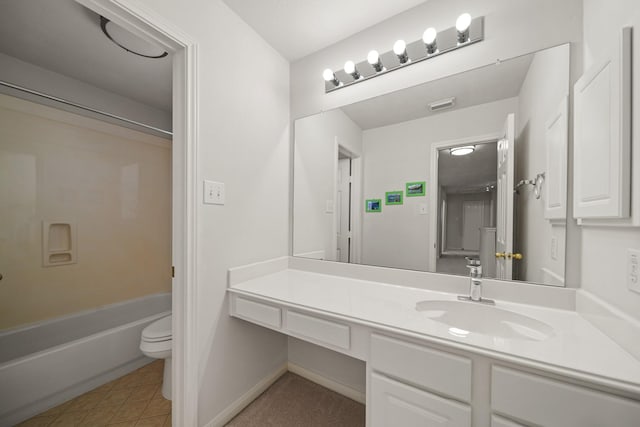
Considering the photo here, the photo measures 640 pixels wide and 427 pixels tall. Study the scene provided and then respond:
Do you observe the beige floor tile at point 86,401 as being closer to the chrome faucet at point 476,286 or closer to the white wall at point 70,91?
the white wall at point 70,91

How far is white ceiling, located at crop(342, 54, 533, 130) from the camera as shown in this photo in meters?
1.18

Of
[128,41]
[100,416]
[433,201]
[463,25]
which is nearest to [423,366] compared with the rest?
[433,201]

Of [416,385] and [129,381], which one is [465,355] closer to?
[416,385]

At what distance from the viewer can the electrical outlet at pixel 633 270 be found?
663 millimetres

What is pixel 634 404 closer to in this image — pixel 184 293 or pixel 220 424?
pixel 184 293

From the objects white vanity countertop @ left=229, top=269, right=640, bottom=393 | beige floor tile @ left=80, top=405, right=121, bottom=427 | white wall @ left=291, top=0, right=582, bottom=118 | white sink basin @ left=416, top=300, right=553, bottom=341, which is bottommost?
beige floor tile @ left=80, top=405, right=121, bottom=427

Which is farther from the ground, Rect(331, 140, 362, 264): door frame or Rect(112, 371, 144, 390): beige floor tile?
Rect(331, 140, 362, 264): door frame

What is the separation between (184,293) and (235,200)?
0.57 m

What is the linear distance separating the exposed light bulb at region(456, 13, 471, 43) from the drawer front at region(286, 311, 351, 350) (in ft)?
5.08

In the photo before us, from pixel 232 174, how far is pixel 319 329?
98 centimetres

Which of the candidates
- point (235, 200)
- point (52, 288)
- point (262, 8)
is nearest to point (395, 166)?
point (235, 200)

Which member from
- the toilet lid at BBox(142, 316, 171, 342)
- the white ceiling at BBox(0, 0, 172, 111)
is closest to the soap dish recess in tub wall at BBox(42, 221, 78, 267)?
the toilet lid at BBox(142, 316, 171, 342)

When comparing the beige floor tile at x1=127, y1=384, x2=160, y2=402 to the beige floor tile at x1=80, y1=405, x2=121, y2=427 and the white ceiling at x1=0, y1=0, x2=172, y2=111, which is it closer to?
the beige floor tile at x1=80, y1=405, x2=121, y2=427

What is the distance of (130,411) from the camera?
1.47m
